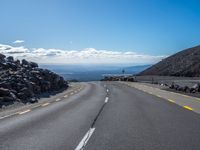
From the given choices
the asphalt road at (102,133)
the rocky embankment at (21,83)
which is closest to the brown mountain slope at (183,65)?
the rocky embankment at (21,83)

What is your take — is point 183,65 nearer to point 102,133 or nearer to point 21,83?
point 21,83

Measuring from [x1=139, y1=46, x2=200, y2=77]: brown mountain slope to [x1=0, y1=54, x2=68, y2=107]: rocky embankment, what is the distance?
3869 centimetres

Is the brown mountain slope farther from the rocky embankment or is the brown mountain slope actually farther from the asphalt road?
the asphalt road

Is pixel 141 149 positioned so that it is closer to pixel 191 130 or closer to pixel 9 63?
pixel 191 130

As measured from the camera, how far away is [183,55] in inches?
3305

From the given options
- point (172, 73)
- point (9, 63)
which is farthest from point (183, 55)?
point (9, 63)

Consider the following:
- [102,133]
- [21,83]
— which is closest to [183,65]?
[21,83]

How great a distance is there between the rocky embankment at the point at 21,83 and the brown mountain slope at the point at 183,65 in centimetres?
3869

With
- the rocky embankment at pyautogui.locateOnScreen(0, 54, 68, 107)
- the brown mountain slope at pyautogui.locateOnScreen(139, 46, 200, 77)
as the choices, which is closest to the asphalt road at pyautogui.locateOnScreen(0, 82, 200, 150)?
the rocky embankment at pyautogui.locateOnScreen(0, 54, 68, 107)

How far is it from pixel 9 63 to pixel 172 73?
49209 millimetres

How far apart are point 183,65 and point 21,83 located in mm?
56569

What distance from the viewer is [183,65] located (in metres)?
74.1

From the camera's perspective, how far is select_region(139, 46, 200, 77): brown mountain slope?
67.2m

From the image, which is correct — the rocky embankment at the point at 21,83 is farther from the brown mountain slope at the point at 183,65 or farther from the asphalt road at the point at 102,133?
the brown mountain slope at the point at 183,65
